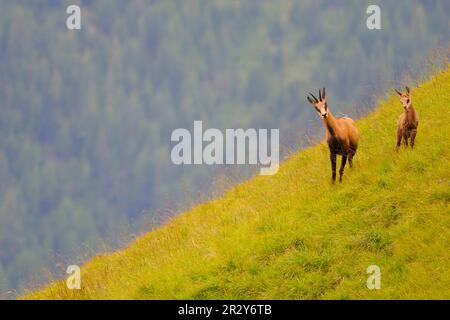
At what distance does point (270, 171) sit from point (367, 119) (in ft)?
10.1

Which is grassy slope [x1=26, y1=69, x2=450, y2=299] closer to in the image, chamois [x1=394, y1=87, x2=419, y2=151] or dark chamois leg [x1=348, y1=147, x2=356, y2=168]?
dark chamois leg [x1=348, y1=147, x2=356, y2=168]

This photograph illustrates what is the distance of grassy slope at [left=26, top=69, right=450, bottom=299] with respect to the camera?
1588cm

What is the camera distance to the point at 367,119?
24.5 meters

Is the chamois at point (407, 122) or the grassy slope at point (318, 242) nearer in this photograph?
the grassy slope at point (318, 242)

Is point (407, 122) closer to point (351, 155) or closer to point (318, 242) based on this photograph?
point (351, 155)

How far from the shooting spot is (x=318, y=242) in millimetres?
17047

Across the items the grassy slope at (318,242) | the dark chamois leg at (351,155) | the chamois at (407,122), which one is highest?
the chamois at (407,122)

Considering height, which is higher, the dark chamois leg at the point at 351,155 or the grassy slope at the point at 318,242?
the dark chamois leg at the point at 351,155

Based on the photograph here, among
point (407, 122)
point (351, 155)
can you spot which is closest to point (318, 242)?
point (351, 155)

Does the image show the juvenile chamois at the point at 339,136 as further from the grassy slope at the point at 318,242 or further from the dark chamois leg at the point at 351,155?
the grassy slope at the point at 318,242

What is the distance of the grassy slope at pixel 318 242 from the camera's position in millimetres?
15883

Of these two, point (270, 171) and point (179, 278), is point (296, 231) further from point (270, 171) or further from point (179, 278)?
point (270, 171)

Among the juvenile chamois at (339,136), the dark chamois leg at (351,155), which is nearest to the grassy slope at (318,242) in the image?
the dark chamois leg at (351,155)
